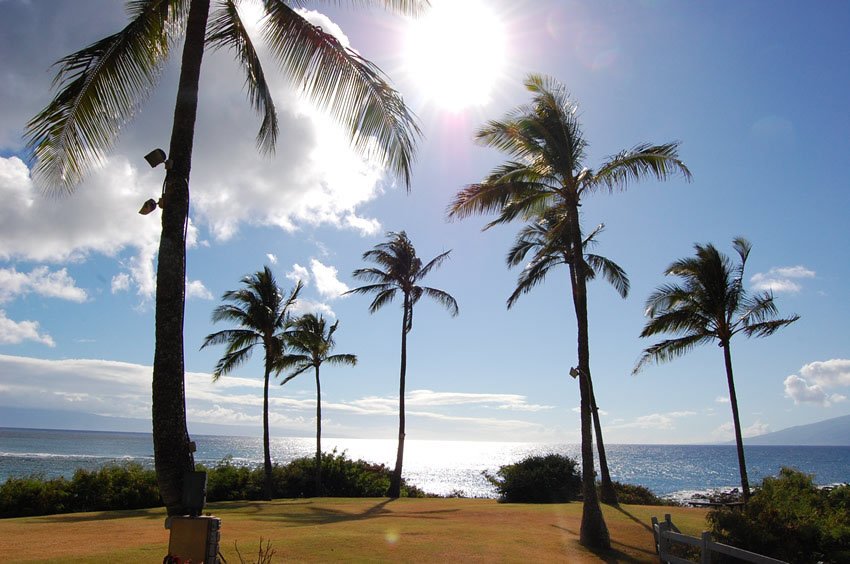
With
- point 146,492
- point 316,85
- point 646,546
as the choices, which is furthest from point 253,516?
point 316,85

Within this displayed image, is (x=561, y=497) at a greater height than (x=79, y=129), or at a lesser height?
lesser

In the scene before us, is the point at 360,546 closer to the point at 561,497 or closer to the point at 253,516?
the point at 253,516

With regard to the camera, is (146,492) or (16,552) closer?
(16,552)

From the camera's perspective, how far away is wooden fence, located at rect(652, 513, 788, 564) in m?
8.10

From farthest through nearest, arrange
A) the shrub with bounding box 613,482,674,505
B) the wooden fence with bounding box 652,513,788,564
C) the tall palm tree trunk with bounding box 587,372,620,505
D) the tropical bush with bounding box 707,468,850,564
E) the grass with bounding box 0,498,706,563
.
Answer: the shrub with bounding box 613,482,674,505
the tall palm tree trunk with bounding box 587,372,620,505
the tropical bush with bounding box 707,468,850,564
the grass with bounding box 0,498,706,563
the wooden fence with bounding box 652,513,788,564

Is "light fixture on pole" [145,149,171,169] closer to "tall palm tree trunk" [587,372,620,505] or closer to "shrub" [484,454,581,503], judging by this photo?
"tall palm tree trunk" [587,372,620,505]

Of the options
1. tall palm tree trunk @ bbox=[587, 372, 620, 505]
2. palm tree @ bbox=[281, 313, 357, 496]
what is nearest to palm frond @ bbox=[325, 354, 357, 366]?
palm tree @ bbox=[281, 313, 357, 496]

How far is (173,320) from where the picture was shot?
6.59 metres

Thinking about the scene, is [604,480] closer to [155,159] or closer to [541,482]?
[541,482]

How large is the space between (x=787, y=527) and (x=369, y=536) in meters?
8.55

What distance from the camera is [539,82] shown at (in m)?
15.6

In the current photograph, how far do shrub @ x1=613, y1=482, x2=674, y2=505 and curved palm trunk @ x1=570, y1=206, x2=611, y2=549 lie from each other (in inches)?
466

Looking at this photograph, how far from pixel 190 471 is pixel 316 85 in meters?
5.61

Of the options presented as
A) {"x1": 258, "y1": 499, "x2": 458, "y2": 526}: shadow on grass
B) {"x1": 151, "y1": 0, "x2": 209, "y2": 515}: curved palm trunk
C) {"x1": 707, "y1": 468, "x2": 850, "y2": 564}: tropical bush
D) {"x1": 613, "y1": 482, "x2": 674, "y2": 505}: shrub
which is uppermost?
{"x1": 151, "y1": 0, "x2": 209, "y2": 515}: curved palm trunk
